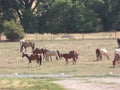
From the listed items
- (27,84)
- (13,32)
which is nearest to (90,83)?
(27,84)

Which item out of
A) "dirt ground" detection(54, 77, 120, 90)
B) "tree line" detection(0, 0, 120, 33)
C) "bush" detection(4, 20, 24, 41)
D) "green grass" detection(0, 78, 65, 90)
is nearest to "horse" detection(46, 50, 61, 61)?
"dirt ground" detection(54, 77, 120, 90)

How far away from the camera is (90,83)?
24609mm

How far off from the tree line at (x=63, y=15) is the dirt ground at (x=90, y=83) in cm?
6162

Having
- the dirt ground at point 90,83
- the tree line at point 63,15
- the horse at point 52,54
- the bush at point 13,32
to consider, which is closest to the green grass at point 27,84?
the dirt ground at point 90,83

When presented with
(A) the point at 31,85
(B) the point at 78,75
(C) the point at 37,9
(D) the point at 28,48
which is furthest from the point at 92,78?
(C) the point at 37,9

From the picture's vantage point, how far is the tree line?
8862 centimetres

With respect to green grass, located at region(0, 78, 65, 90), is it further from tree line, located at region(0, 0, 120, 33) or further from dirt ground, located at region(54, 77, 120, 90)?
tree line, located at region(0, 0, 120, 33)

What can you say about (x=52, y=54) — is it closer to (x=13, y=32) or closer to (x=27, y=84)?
(x=27, y=84)

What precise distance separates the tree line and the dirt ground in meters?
61.6

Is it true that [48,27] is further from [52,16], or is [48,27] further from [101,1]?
[101,1]

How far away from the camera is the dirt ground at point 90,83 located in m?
23.3

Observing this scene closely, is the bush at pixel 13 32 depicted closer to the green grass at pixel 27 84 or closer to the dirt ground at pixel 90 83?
the dirt ground at pixel 90 83

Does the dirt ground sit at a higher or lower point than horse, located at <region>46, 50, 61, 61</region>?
lower

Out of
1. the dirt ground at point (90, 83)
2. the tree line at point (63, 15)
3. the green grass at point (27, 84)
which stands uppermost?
the tree line at point (63, 15)
